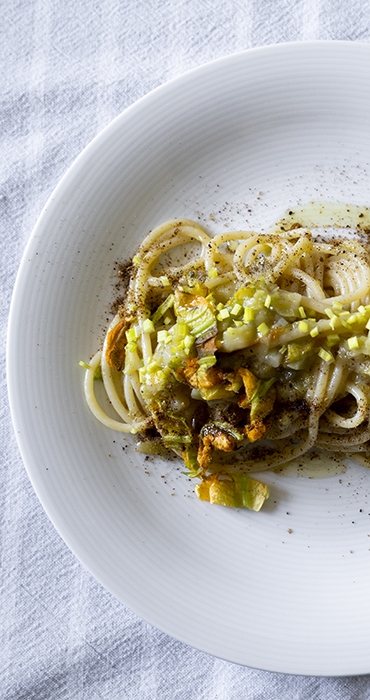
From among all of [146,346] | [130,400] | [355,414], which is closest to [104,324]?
[146,346]

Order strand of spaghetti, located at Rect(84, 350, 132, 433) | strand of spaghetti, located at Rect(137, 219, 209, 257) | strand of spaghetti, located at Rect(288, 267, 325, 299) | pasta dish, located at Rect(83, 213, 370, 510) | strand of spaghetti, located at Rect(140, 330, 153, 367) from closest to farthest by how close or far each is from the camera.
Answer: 1. pasta dish, located at Rect(83, 213, 370, 510)
2. strand of spaghetti, located at Rect(288, 267, 325, 299)
3. strand of spaghetti, located at Rect(140, 330, 153, 367)
4. strand of spaghetti, located at Rect(84, 350, 132, 433)
5. strand of spaghetti, located at Rect(137, 219, 209, 257)

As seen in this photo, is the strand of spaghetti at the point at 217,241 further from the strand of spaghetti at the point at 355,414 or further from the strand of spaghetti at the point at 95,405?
the strand of spaghetti at the point at 355,414

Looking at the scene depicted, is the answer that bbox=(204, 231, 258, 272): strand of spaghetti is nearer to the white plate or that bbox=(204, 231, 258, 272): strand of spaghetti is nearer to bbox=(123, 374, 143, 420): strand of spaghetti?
the white plate

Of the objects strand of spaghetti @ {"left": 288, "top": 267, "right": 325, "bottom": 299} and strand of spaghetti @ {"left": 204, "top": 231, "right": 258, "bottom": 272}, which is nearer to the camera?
strand of spaghetti @ {"left": 288, "top": 267, "right": 325, "bottom": 299}

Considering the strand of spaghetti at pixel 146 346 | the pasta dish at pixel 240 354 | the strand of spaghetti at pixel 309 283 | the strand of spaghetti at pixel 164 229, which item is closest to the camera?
the pasta dish at pixel 240 354

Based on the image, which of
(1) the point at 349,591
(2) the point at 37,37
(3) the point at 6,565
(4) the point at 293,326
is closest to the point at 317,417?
(4) the point at 293,326

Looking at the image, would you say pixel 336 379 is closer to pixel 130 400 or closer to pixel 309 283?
pixel 309 283

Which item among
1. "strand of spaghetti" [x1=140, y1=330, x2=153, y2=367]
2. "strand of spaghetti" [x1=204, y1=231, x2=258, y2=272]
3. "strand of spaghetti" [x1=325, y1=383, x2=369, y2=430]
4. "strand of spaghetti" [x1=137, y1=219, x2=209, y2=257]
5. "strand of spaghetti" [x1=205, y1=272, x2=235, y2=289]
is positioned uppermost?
"strand of spaghetti" [x1=137, y1=219, x2=209, y2=257]

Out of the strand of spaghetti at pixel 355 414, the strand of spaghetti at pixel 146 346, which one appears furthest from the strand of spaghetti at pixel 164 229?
the strand of spaghetti at pixel 355 414

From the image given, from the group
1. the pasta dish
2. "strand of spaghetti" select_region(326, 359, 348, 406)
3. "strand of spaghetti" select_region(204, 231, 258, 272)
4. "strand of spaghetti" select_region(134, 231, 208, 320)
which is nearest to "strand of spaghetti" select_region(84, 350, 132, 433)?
the pasta dish
